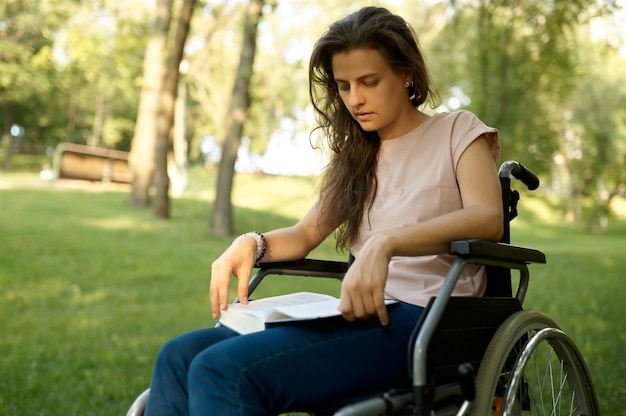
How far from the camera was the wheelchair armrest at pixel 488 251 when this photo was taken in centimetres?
192

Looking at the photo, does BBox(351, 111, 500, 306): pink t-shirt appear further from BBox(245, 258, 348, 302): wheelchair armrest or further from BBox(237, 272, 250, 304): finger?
BBox(237, 272, 250, 304): finger

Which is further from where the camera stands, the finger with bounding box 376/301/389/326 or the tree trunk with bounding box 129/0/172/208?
the tree trunk with bounding box 129/0/172/208

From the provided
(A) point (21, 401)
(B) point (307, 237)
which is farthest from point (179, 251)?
(B) point (307, 237)

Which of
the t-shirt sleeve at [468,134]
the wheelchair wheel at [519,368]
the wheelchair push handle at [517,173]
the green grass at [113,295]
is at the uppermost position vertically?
the t-shirt sleeve at [468,134]

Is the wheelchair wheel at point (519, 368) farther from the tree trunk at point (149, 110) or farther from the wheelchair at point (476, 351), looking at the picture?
the tree trunk at point (149, 110)

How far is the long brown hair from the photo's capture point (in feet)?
7.42

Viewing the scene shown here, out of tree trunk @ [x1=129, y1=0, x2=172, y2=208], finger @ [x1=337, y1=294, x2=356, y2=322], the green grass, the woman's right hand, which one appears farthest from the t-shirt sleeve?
tree trunk @ [x1=129, y1=0, x2=172, y2=208]

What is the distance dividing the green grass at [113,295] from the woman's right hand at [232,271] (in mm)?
792

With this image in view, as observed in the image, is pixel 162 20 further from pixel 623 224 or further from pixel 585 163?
pixel 623 224

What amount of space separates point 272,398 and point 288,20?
33436 millimetres

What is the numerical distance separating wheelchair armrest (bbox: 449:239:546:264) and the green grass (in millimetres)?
1144

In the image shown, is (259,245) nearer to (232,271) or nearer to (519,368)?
(232,271)

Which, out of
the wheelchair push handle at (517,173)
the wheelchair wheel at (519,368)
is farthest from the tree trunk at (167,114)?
the wheelchair wheel at (519,368)

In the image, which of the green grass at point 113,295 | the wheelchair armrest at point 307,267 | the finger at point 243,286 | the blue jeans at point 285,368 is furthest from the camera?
the green grass at point 113,295
